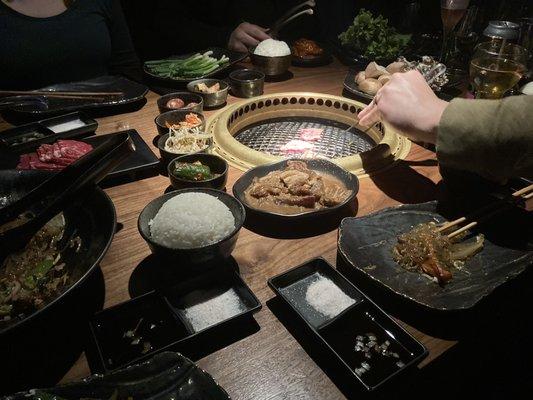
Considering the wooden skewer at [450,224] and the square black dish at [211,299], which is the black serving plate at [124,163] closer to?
the square black dish at [211,299]

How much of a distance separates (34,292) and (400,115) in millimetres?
2364

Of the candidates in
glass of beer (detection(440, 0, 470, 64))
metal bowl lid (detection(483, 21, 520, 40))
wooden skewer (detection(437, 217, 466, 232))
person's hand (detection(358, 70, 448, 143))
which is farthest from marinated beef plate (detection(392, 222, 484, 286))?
metal bowl lid (detection(483, 21, 520, 40))

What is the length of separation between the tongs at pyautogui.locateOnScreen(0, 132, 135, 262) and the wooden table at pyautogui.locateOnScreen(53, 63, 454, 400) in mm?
533

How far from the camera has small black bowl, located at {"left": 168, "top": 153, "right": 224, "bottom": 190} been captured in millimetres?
2377

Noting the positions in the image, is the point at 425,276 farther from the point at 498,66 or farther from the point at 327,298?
the point at 498,66

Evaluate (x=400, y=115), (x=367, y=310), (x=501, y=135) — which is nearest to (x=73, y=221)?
(x=367, y=310)

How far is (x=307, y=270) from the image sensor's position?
1.91 metres

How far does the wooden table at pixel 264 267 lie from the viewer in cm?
146

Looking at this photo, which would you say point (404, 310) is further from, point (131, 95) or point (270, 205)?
point (131, 95)

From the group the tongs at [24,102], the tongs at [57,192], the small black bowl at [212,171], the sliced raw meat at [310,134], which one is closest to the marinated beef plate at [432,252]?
the small black bowl at [212,171]

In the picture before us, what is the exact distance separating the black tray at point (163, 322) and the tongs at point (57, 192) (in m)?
0.46

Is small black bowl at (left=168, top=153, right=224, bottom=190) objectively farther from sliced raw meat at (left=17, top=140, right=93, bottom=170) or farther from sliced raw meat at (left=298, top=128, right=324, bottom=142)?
sliced raw meat at (left=298, top=128, right=324, bottom=142)

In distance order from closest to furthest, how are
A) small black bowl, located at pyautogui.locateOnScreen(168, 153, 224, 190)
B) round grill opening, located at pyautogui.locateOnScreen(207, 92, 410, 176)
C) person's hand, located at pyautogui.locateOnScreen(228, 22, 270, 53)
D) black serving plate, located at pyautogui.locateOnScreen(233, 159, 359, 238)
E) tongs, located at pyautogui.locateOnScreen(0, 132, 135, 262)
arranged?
tongs, located at pyautogui.locateOnScreen(0, 132, 135, 262), black serving plate, located at pyautogui.locateOnScreen(233, 159, 359, 238), small black bowl, located at pyautogui.locateOnScreen(168, 153, 224, 190), round grill opening, located at pyautogui.locateOnScreen(207, 92, 410, 176), person's hand, located at pyautogui.locateOnScreen(228, 22, 270, 53)

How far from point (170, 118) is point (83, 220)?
1600 mm
